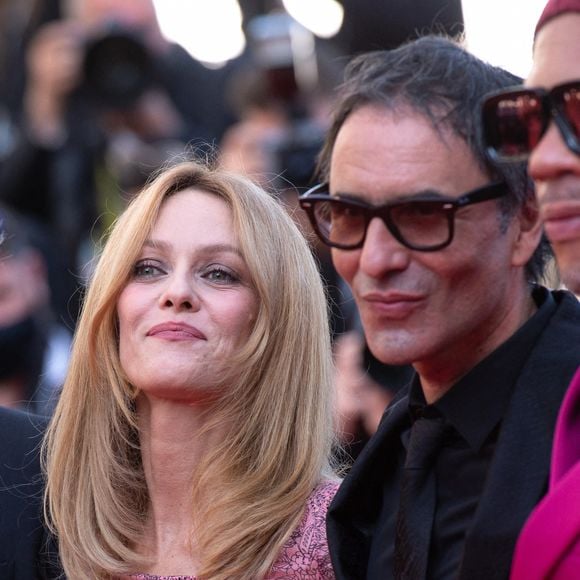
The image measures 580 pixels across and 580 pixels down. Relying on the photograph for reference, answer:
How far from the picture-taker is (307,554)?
3664 millimetres

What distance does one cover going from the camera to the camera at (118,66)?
20.4 feet

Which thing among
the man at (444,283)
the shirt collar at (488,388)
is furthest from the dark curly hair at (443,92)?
the shirt collar at (488,388)

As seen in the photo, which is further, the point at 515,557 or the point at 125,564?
the point at 125,564

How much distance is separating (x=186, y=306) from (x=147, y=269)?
206 millimetres

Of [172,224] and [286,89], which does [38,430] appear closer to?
[172,224]

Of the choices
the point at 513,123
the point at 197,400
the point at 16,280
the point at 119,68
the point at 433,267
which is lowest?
the point at 16,280

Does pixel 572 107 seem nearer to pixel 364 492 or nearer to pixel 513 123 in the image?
pixel 513 123

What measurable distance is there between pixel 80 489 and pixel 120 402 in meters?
0.28

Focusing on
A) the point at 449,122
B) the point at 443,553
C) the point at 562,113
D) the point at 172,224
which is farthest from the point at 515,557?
the point at 172,224

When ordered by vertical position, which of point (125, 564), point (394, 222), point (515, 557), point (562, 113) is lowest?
point (125, 564)

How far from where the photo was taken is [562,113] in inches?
92.9

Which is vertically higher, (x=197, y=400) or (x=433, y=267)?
(x=433, y=267)

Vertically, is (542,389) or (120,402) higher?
(542,389)

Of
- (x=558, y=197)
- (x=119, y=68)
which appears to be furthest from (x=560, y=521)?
(x=119, y=68)
